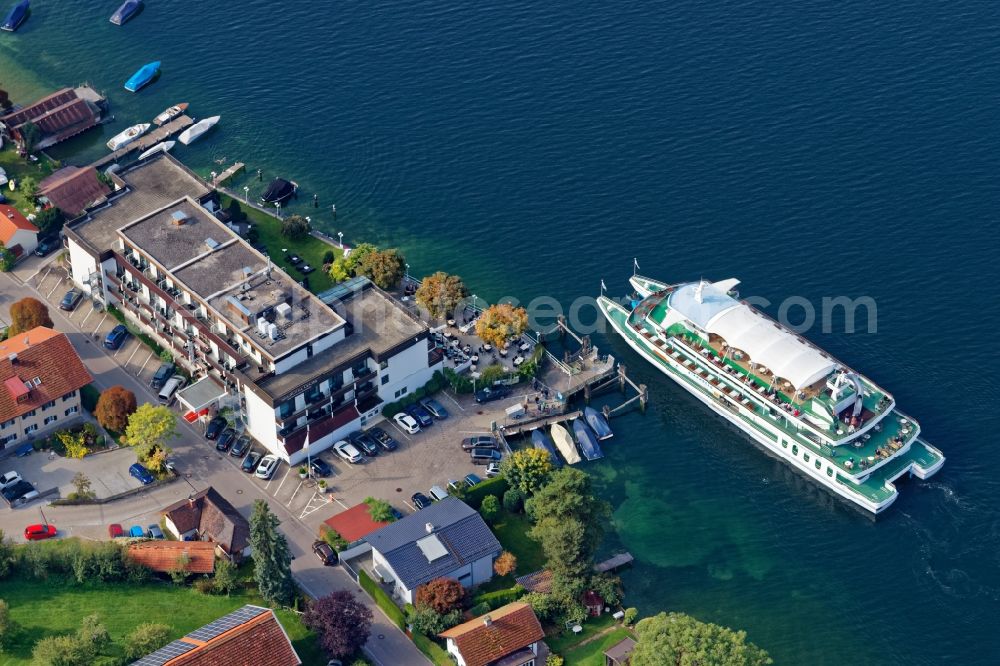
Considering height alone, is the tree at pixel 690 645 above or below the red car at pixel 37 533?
below

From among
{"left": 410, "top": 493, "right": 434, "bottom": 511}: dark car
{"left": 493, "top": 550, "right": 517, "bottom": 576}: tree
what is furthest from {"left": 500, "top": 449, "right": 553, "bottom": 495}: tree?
{"left": 493, "top": 550, "right": 517, "bottom": 576}: tree

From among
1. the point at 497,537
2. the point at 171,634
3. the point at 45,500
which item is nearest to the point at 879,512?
the point at 497,537

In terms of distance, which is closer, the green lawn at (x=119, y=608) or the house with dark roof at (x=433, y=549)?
the green lawn at (x=119, y=608)

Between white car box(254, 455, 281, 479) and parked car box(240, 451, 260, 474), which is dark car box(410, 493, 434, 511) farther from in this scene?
parked car box(240, 451, 260, 474)

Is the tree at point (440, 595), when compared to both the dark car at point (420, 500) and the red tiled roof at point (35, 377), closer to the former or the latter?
the dark car at point (420, 500)

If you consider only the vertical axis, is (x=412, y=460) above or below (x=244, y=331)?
below

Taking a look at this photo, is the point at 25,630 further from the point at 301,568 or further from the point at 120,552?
the point at 301,568

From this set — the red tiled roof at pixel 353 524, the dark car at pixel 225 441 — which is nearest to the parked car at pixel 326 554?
the red tiled roof at pixel 353 524
